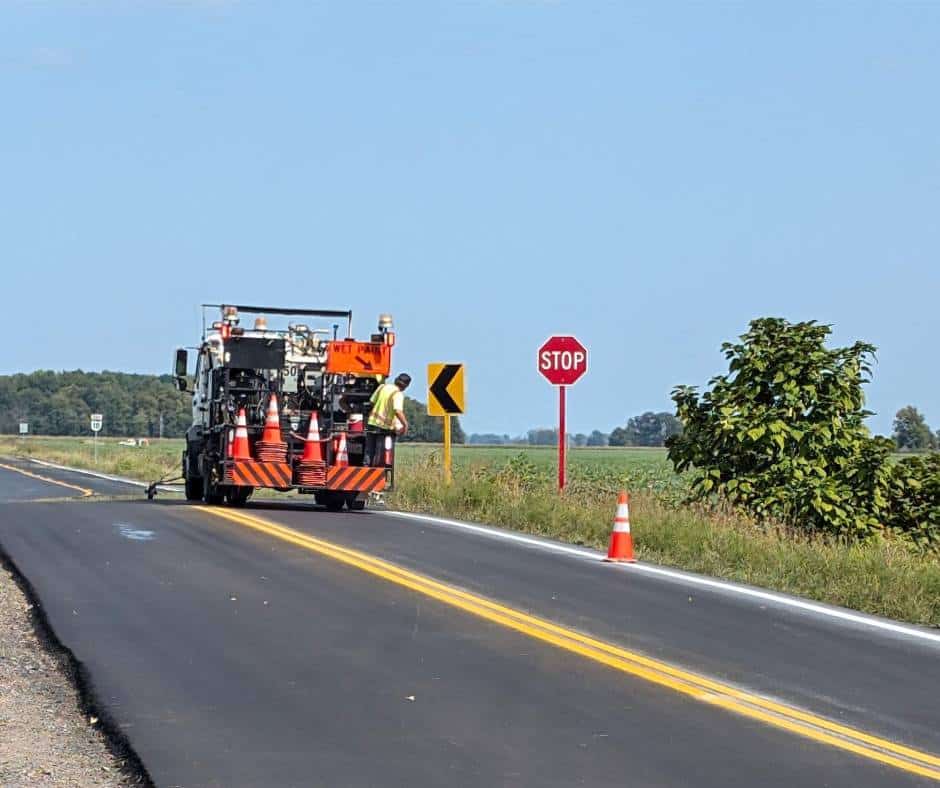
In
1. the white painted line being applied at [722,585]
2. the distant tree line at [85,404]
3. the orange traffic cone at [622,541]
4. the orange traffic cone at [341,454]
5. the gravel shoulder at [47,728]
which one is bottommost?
the gravel shoulder at [47,728]

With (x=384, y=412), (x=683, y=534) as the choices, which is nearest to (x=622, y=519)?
(x=683, y=534)

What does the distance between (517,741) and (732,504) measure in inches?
596

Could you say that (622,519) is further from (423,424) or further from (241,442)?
(423,424)

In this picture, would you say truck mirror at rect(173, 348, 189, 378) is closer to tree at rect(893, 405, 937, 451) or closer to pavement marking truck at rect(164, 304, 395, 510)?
pavement marking truck at rect(164, 304, 395, 510)

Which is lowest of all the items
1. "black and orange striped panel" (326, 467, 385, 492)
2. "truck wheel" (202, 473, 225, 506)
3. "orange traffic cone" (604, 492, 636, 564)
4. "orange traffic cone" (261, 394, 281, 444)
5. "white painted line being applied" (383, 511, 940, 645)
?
"white painted line being applied" (383, 511, 940, 645)

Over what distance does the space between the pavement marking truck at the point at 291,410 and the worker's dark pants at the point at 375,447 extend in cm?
2

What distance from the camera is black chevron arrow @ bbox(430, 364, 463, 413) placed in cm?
2569

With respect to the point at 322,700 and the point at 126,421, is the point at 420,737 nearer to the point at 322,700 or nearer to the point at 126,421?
the point at 322,700

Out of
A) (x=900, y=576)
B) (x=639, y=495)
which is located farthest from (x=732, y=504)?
(x=900, y=576)

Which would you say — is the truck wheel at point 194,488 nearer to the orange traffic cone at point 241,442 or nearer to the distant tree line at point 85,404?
the orange traffic cone at point 241,442

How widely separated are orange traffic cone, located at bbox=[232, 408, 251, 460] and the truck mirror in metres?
2.65

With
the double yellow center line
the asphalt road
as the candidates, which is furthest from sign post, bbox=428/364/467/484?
the double yellow center line

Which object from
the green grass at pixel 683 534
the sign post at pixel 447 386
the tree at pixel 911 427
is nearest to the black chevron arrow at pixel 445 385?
the sign post at pixel 447 386

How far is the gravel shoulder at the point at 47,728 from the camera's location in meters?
7.66
